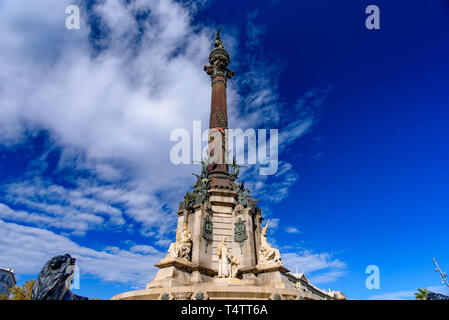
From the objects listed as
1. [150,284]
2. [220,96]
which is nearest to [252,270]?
[150,284]

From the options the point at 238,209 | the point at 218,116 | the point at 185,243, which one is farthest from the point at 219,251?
the point at 218,116

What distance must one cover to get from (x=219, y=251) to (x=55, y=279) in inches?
380

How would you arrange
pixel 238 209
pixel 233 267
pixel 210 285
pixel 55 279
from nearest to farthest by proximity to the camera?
pixel 55 279 → pixel 210 285 → pixel 233 267 → pixel 238 209

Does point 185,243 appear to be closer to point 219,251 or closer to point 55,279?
point 219,251

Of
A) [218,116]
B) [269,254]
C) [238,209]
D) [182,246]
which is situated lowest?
[269,254]

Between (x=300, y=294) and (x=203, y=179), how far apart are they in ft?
36.7

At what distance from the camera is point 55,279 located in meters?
8.23

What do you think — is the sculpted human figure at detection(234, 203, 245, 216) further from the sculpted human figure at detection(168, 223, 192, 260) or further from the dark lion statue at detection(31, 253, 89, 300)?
the dark lion statue at detection(31, 253, 89, 300)

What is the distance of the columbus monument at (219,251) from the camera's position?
520 inches

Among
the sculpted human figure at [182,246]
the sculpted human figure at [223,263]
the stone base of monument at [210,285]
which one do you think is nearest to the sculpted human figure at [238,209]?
the sculpted human figure at [223,263]

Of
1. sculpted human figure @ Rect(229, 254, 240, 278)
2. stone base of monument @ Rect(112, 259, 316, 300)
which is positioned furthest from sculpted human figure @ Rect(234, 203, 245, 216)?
stone base of monument @ Rect(112, 259, 316, 300)

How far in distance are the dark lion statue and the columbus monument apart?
5.22 m

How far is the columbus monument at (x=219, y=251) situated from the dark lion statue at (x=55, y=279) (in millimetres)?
5225
